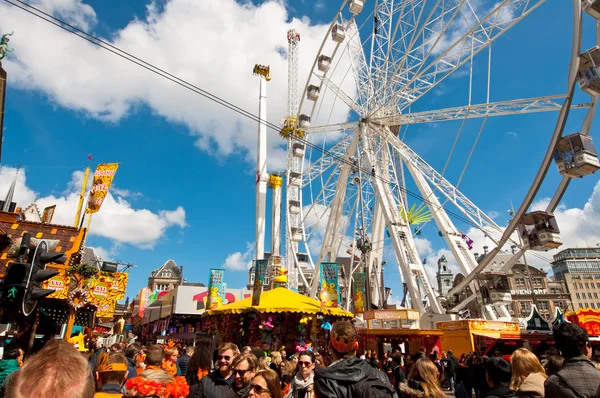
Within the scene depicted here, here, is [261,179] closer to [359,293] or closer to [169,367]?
[359,293]

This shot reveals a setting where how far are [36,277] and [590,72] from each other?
Result: 14.5 metres

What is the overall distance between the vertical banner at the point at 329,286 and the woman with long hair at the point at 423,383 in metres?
10.6

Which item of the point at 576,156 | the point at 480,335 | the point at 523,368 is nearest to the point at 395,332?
the point at 480,335

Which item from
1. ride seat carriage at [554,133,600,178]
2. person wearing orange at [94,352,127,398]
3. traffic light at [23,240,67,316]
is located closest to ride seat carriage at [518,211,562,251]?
ride seat carriage at [554,133,600,178]

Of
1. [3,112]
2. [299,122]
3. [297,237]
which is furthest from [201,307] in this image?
[3,112]

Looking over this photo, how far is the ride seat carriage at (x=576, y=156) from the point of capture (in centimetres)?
1096

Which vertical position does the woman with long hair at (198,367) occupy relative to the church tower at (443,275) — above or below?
below

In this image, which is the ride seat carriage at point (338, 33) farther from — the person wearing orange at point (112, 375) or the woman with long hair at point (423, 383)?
the person wearing orange at point (112, 375)

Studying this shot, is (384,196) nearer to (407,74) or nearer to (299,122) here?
(407,74)

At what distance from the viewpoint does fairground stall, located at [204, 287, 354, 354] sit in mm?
12742

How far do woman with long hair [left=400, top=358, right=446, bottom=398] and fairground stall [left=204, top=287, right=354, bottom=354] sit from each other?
30.2 ft

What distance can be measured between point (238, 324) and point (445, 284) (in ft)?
306

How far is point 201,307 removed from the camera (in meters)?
31.7

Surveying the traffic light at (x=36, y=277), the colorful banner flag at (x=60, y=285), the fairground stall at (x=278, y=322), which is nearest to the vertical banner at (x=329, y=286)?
the fairground stall at (x=278, y=322)
